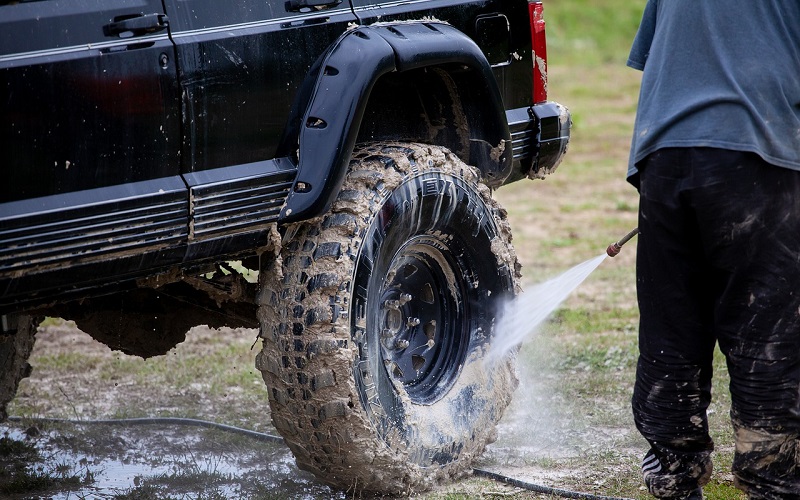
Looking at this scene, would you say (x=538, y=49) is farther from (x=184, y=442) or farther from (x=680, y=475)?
(x=184, y=442)

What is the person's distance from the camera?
3062 millimetres

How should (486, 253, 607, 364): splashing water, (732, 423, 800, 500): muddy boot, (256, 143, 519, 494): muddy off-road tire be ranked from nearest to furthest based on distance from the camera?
(732, 423, 800, 500): muddy boot, (256, 143, 519, 494): muddy off-road tire, (486, 253, 607, 364): splashing water

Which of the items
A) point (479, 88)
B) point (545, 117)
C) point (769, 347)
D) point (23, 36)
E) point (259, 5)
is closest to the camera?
point (23, 36)

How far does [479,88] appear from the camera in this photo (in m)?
4.18

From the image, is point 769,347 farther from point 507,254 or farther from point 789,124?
point 507,254

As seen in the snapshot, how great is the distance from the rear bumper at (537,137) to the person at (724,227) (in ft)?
4.14

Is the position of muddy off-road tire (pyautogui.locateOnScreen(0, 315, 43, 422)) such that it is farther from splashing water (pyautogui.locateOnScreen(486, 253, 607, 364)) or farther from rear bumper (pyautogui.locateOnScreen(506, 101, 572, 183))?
rear bumper (pyautogui.locateOnScreen(506, 101, 572, 183))

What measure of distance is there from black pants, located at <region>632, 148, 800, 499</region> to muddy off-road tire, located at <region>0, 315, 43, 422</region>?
8.90 ft

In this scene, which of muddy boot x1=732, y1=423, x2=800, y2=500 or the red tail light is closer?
muddy boot x1=732, y1=423, x2=800, y2=500

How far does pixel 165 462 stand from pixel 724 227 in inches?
103

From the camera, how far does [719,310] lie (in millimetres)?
3236

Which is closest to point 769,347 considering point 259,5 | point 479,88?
point 479,88

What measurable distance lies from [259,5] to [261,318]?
110 centimetres

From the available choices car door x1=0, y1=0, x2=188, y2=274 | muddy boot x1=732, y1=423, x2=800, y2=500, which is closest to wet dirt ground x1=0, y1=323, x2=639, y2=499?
muddy boot x1=732, y1=423, x2=800, y2=500
